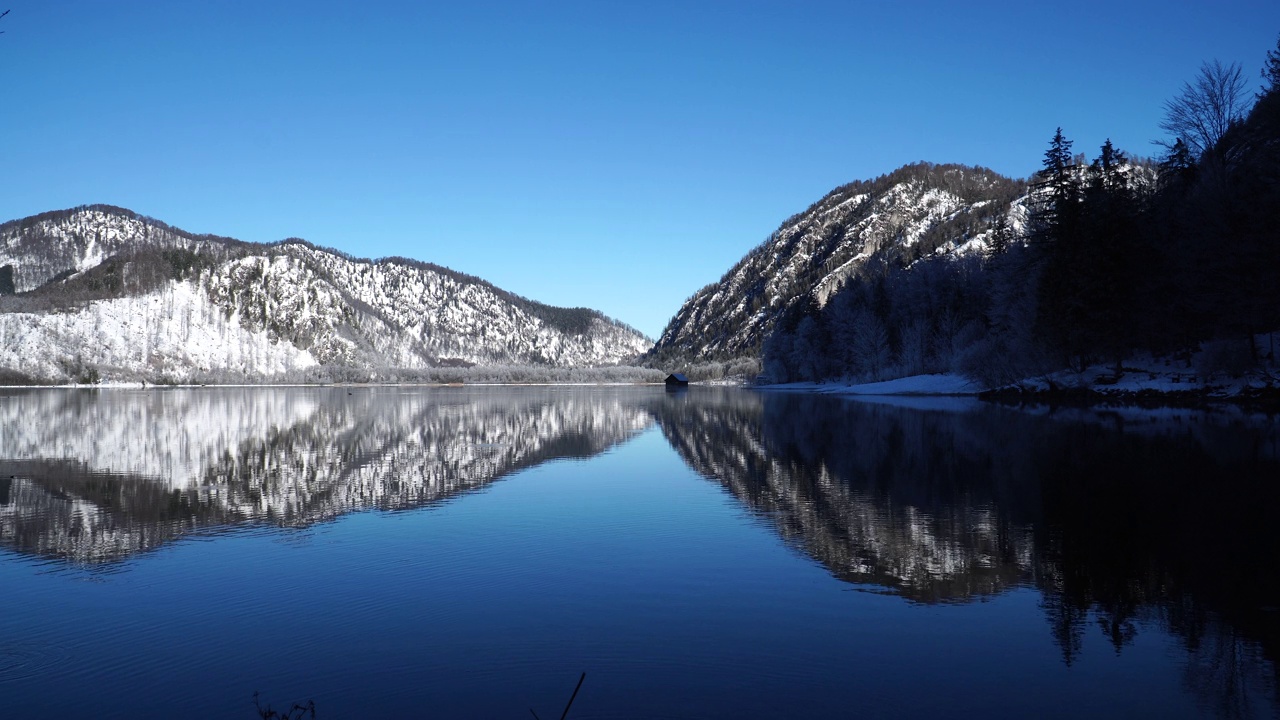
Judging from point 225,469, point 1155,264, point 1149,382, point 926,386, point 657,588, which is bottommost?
point 657,588

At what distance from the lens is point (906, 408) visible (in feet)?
160

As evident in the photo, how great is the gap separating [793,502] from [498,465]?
10.6m

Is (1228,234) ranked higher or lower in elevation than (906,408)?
higher

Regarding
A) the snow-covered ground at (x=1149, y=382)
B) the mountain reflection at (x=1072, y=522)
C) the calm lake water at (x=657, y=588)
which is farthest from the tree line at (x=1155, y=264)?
the calm lake water at (x=657, y=588)

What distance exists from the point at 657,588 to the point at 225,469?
16.9 metres

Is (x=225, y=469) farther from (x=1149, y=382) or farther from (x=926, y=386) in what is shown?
(x=926, y=386)

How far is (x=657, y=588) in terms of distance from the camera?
412 inches

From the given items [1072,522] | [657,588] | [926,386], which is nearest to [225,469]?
[657,588]

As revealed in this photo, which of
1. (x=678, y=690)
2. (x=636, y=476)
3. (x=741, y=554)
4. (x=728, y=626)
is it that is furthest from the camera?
(x=636, y=476)

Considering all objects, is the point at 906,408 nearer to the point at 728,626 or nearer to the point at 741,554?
the point at 741,554

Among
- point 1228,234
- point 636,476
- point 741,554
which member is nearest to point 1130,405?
point 1228,234

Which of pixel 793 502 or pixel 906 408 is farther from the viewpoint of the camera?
pixel 906 408

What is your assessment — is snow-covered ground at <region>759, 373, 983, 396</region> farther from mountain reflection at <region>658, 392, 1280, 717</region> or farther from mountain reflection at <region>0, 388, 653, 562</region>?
mountain reflection at <region>658, 392, 1280, 717</region>

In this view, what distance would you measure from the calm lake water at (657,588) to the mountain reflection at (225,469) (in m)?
0.16
